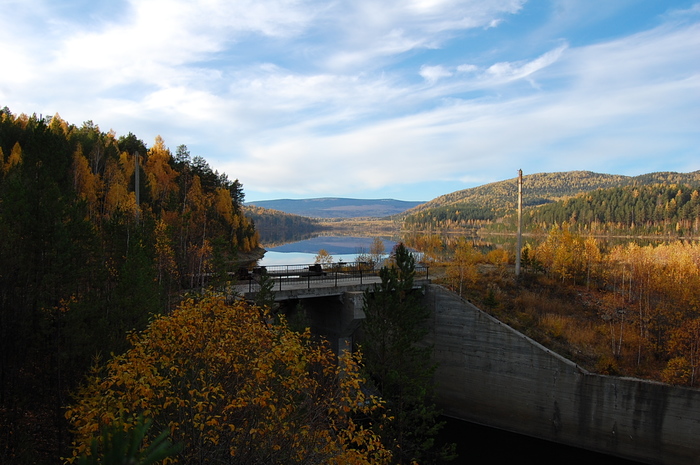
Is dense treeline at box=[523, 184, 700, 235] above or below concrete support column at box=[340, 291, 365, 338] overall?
above

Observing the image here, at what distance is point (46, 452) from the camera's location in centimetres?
1241

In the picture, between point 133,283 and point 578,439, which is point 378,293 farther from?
point 578,439

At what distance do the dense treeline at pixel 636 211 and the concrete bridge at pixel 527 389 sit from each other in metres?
132

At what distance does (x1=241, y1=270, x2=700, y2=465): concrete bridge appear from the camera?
21.3m

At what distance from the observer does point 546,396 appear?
24.6m

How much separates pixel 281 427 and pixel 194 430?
4.88 feet

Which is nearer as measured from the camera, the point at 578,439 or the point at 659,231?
the point at 578,439

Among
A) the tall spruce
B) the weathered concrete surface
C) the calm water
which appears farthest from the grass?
the calm water

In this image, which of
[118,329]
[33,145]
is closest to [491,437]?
[118,329]

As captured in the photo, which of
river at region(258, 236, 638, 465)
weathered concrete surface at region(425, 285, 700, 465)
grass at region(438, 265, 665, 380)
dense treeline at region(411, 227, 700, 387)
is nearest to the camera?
weathered concrete surface at region(425, 285, 700, 465)

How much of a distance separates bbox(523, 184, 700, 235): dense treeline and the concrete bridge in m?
132

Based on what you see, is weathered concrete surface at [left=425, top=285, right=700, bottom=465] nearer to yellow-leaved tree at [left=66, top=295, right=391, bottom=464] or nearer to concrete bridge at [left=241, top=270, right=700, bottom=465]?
concrete bridge at [left=241, top=270, right=700, bottom=465]

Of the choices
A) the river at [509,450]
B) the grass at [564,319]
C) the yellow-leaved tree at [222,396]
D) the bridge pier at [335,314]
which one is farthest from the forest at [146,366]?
the grass at [564,319]

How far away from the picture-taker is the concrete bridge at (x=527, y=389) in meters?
21.3
